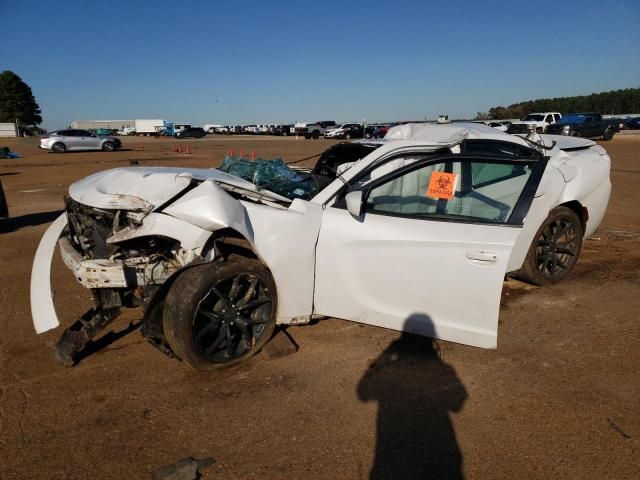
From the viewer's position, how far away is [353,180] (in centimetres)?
352

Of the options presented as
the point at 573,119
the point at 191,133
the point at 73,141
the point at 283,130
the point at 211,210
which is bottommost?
the point at 211,210

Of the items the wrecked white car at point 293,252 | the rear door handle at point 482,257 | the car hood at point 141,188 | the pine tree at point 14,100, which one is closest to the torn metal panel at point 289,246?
the wrecked white car at point 293,252

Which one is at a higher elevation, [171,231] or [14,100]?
[14,100]

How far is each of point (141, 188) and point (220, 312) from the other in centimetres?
109

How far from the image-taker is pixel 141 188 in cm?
338

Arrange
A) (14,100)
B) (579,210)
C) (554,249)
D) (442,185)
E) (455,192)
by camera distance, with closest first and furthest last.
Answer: (442,185)
(455,192)
(554,249)
(579,210)
(14,100)

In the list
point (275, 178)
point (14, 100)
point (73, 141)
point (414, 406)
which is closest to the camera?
point (414, 406)

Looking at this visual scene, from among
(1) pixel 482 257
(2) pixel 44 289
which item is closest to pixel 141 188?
(2) pixel 44 289

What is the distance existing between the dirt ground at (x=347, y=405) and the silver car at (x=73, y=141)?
27.9 m

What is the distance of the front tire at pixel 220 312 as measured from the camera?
3.00 metres

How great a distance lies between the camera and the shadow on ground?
7777mm

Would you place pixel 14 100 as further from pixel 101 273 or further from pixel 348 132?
pixel 101 273

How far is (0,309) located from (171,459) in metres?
2.94

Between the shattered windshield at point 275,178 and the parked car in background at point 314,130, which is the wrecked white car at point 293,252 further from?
the parked car in background at point 314,130
